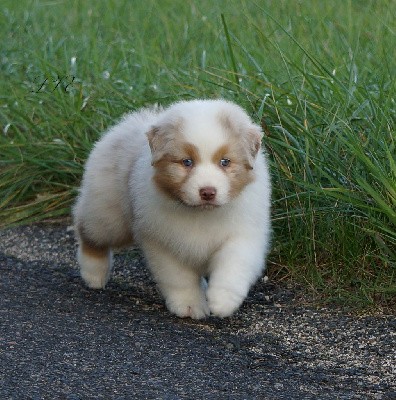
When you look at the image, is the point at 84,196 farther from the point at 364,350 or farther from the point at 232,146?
the point at 364,350

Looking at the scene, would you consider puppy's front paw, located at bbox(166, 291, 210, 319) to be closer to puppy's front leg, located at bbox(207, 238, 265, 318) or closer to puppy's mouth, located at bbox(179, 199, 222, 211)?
puppy's front leg, located at bbox(207, 238, 265, 318)

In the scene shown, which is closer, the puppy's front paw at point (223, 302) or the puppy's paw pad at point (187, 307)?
the puppy's front paw at point (223, 302)

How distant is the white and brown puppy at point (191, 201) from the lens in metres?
4.96

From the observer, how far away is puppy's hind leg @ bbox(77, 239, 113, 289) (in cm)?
593

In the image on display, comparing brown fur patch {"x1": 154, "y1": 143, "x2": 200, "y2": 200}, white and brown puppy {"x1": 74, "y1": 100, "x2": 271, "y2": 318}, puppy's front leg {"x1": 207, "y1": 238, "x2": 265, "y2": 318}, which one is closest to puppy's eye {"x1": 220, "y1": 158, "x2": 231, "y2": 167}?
white and brown puppy {"x1": 74, "y1": 100, "x2": 271, "y2": 318}

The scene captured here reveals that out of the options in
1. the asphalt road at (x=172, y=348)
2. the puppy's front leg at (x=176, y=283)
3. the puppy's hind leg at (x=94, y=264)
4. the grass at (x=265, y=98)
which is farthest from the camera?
the puppy's hind leg at (x=94, y=264)

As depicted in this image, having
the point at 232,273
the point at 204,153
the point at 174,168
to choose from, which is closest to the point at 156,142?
the point at 174,168

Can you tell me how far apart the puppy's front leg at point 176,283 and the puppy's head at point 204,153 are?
0.37 metres

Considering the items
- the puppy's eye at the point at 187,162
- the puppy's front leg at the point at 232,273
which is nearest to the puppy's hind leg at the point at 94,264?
the puppy's front leg at the point at 232,273

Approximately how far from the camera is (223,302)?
5047 millimetres

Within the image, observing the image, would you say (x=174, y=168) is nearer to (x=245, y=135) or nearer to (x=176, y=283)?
(x=245, y=135)

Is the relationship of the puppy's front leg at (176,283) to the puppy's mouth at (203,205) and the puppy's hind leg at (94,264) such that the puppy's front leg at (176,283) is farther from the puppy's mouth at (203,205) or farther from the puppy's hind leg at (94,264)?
the puppy's hind leg at (94,264)

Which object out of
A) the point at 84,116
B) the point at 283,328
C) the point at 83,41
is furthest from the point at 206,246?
the point at 83,41

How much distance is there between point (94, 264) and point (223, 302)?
3.77 ft
